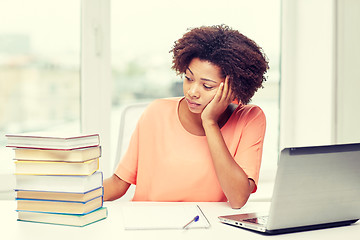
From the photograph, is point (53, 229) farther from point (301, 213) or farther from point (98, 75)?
point (98, 75)

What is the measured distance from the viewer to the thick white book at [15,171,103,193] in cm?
117

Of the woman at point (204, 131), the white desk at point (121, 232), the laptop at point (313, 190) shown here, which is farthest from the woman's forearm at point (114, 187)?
the laptop at point (313, 190)

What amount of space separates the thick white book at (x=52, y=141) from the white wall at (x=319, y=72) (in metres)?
1.85

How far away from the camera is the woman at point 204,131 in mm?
1574

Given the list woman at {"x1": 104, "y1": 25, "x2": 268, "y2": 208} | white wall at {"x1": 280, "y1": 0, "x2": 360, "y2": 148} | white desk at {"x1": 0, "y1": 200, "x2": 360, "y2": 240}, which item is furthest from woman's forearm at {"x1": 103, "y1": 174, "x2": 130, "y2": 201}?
white wall at {"x1": 280, "y1": 0, "x2": 360, "y2": 148}

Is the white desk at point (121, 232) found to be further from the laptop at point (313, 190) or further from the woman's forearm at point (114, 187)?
the woman's forearm at point (114, 187)

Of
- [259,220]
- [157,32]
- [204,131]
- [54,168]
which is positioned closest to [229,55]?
[204,131]

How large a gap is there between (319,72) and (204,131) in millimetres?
1310

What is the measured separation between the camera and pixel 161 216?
49.0 inches

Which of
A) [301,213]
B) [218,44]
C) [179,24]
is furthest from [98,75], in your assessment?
[301,213]

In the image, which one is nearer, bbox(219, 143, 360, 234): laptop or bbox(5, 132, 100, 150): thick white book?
bbox(219, 143, 360, 234): laptop

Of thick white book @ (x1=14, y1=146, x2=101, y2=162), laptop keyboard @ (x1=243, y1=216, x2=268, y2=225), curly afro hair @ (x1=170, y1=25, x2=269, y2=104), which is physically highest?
curly afro hair @ (x1=170, y1=25, x2=269, y2=104)

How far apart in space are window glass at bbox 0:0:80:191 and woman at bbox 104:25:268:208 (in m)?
0.90

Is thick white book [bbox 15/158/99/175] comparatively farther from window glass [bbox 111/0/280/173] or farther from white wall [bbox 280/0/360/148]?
white wall [bbox 280/0/360/148]
